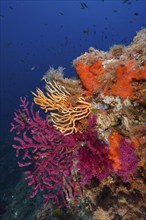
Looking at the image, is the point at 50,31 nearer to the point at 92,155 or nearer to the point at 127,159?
the point at 92,155

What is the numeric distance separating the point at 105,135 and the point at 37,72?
89.6 meters

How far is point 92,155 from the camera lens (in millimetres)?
3893

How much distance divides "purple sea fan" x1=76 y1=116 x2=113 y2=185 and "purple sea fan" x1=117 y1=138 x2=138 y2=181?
213 mm

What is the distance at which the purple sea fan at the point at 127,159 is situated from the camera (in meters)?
3.64

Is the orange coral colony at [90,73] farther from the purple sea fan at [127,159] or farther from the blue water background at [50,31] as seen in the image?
the blue water background at [50,31]

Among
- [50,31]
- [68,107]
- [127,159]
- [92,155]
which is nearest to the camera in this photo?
[127,159]

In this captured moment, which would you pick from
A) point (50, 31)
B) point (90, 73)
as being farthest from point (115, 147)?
point (50, 31)

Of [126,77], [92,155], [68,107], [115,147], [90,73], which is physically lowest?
[115,147]

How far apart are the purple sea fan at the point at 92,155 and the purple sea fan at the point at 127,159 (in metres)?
0.21

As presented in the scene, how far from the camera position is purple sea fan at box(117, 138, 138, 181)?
143 inches

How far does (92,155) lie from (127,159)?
1.88 feet

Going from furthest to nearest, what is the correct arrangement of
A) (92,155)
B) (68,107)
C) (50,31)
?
(50,31) < (68,107) < (92,155)

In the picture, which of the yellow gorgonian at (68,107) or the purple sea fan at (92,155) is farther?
the yellow gorgonian at (68,107)

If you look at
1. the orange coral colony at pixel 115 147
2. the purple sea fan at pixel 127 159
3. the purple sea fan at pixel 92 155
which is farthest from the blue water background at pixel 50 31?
the purple sea fan at pixel 127 159
